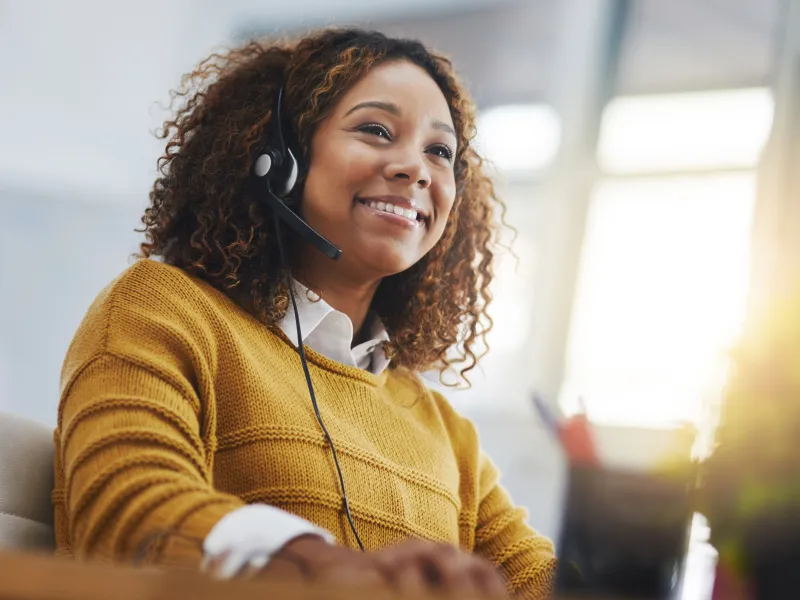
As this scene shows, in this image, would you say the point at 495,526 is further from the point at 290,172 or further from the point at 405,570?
the point at 405,570

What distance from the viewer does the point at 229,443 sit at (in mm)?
1030

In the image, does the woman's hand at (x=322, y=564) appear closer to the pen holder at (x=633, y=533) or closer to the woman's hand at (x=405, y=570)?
the woman's hand at (x=405, y=570)

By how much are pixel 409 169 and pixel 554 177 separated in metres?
2.57

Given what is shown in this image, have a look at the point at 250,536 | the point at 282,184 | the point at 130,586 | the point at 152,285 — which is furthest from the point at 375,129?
the point at 130,586

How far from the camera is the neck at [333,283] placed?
1288 mm

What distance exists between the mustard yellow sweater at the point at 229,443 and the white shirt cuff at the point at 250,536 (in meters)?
0.02

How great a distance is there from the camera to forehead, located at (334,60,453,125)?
1.28 metres

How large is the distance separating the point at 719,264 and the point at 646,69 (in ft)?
2.71

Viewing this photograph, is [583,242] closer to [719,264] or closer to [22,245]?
[719,264]

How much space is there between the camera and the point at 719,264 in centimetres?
341

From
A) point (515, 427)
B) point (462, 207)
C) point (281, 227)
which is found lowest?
point (281, 227)

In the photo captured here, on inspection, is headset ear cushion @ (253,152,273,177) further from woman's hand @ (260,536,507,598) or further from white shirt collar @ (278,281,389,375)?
woman's hand @ (260,536,507,598)

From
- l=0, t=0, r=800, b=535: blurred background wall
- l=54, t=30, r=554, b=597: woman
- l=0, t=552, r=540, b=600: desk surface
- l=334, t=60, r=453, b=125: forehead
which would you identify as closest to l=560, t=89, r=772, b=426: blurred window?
l=0, t=0, r=800, b=535: blurred background wall

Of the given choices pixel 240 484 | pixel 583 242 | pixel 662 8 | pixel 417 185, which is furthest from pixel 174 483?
pixel 662 8
